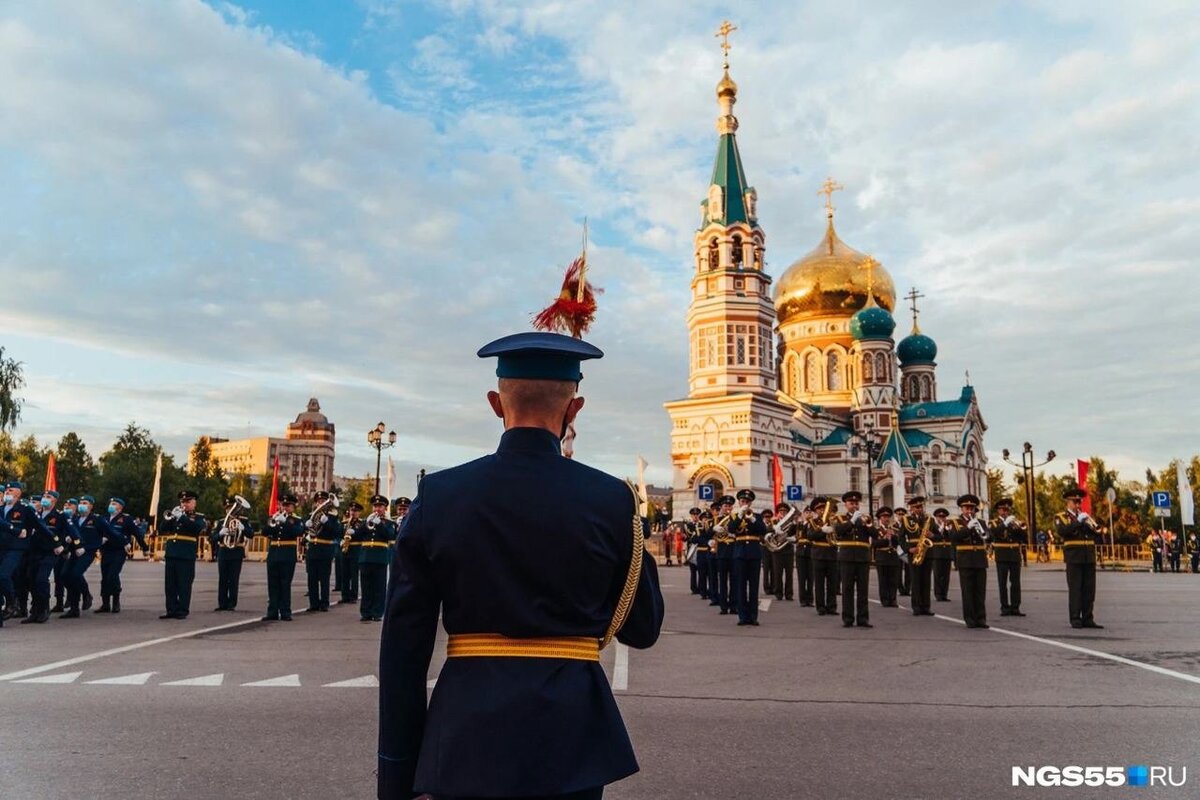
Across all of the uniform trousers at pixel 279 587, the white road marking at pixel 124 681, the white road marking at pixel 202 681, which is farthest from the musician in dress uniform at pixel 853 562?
the white road marking at pixel 124 681

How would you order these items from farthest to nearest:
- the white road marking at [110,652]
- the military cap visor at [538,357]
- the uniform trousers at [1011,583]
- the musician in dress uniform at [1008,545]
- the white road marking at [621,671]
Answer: the uniform trousers at [1011,583], the musician in dress uniform at [1008,545], the white road marking at [110,652], the white road marking at [621,671], the military cap visor at [538,357]

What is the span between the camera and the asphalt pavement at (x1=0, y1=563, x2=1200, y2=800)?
5.46m

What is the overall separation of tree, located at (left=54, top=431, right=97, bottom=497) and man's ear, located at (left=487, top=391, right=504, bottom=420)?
68.6 m

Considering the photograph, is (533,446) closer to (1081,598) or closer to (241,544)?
(1081,598)

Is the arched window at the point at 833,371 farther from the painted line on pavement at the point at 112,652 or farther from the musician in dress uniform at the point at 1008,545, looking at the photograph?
the painted line on pavement at the point at 112,652

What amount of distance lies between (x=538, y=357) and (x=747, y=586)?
12.2m

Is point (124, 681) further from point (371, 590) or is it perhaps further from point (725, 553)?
point (725, 553)

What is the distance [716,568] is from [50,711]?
13114 millimetres

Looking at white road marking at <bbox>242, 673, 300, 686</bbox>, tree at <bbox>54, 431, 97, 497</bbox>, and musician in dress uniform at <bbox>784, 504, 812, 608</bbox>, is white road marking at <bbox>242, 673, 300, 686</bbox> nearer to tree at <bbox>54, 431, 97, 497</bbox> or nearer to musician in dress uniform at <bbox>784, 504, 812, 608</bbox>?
musician in dress uniform at <bbox>784, 504, 812, 608</bbox>

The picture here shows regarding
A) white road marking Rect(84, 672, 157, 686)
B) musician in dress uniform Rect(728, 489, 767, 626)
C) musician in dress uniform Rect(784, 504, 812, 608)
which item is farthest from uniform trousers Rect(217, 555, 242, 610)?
musician in dress uniform Rect(784, 504, 812, 608)

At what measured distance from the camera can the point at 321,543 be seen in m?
16.8

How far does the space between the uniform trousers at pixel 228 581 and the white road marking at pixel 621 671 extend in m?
8.50

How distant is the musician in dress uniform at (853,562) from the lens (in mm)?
14289

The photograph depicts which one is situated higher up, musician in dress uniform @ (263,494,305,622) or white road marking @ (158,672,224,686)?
musician in dress uniform @ (263,494,305,622)
